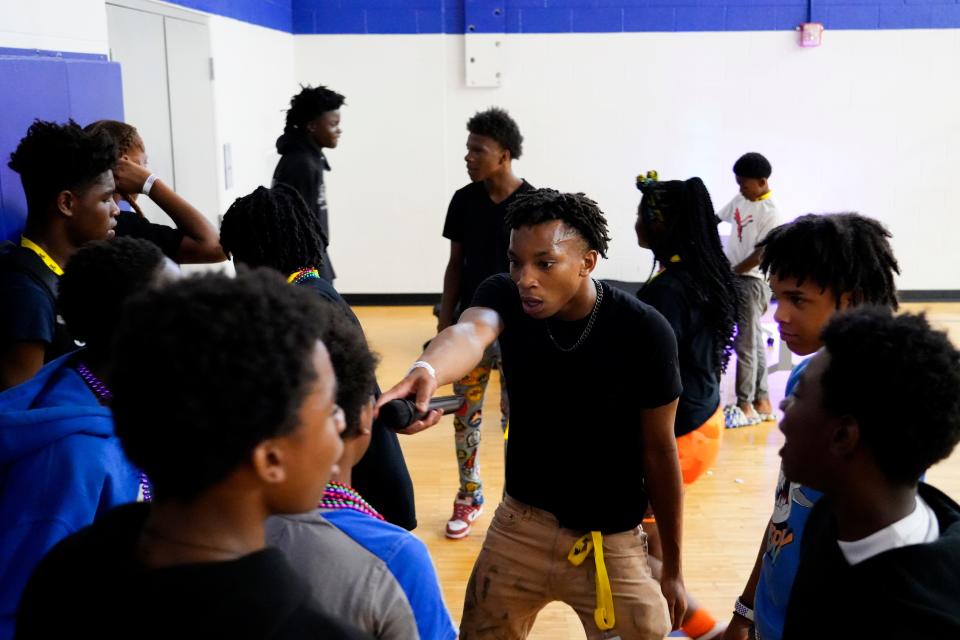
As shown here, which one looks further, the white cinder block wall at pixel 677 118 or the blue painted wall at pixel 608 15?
the white cinder block wall at pixel 677 118

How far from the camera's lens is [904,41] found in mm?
8031

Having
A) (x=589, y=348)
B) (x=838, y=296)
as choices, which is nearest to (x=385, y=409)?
(x=589, y=348)

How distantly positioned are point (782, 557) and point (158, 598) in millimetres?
1203

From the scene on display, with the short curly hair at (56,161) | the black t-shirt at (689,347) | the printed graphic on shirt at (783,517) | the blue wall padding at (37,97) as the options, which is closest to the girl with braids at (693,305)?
the black t-shirt at (689,347)

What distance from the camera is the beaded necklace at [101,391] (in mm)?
1520

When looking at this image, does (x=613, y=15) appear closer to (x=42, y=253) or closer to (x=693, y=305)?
(x=693, y=305)

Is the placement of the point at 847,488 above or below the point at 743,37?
below

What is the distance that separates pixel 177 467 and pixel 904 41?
8.65m

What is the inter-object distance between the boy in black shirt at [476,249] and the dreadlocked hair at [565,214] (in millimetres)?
1675

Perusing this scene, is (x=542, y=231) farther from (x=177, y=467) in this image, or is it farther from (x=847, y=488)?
(x=177, y=467)

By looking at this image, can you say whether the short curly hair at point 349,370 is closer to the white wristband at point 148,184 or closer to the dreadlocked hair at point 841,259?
the dreadlocked hair at point 841,259

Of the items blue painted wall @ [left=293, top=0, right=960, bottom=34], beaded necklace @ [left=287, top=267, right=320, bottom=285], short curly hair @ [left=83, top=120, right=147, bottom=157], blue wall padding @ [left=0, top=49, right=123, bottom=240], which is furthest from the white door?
blue painted wall @ [left=293, top=0, right=960, bottom=34]

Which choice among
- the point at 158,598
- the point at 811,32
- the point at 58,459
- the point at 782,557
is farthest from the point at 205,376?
the point at 811,32

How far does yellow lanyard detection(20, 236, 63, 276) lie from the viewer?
226cm
